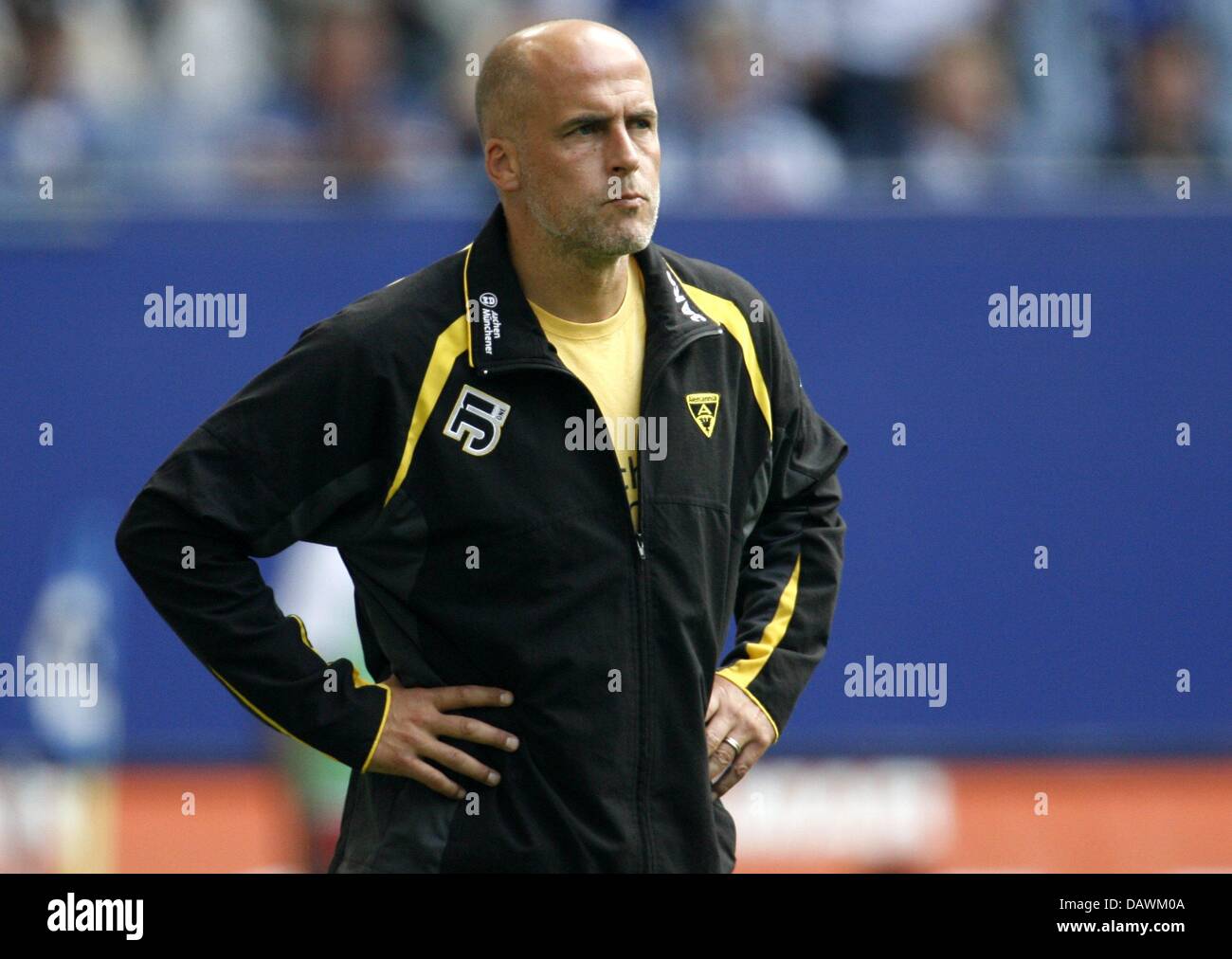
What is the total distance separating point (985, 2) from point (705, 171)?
189cm

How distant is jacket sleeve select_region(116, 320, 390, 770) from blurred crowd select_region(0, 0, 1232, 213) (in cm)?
383

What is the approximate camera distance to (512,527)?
3.57 meters

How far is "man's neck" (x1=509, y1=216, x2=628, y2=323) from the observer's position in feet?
12.3

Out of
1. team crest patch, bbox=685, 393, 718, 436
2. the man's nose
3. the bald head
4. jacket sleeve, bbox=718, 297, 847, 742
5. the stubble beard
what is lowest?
jacket sleeve, bbox=718, 297, 847, 742

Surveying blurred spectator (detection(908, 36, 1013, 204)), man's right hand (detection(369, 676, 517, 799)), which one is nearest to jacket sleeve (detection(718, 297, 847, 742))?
man's right hand (detection(369, 676, 517, 799))

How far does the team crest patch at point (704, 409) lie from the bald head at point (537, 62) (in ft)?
2.05

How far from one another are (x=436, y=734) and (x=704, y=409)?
82cm

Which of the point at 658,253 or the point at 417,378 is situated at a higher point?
the point at 658,253

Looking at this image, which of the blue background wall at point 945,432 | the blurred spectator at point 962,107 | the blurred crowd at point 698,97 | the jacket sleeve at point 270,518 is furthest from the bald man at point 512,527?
the blurred spectator at point 962,107

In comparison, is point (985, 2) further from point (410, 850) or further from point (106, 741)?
point (410, 850)

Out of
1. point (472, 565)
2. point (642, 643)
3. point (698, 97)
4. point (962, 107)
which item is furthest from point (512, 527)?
point (962, 107)

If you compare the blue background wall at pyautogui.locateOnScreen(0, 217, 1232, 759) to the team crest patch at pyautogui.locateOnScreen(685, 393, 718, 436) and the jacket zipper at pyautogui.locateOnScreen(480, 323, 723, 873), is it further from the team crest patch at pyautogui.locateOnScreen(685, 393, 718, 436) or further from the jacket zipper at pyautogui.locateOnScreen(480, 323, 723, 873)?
the jacket zipper at pyautogui.locateOnScreen(480, 323, 723, 873)
